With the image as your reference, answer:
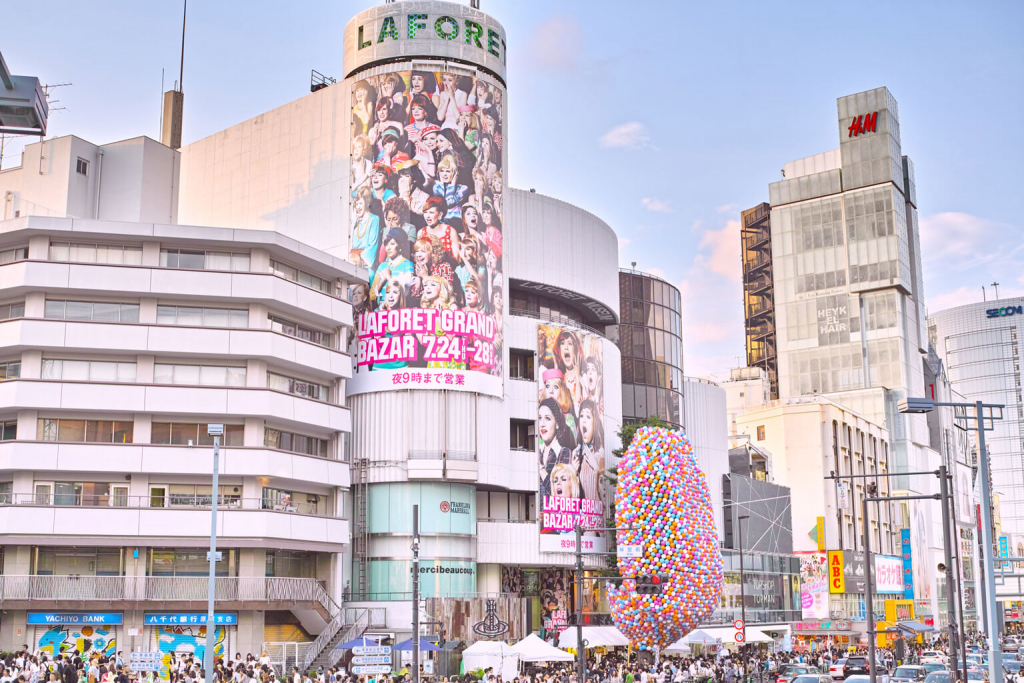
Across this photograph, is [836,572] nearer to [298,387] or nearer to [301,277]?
[298,387]

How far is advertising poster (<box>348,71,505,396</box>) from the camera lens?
63.6 meters

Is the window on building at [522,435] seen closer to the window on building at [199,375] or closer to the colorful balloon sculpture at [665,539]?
the colorful balloon sculpture at [665,539]

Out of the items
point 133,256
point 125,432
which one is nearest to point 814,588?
point 125,432

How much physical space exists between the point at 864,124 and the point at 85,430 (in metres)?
118

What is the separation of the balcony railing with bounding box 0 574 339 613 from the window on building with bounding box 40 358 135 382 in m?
9.35

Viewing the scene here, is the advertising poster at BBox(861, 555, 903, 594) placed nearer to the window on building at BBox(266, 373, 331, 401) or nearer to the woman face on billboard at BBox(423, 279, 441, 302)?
the woman face on billboard at BBox(423, 279, 441, 302)

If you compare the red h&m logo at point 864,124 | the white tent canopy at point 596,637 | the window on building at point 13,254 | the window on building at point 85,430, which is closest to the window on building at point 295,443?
the window on building at point 85,430

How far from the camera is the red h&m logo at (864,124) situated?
147 metres

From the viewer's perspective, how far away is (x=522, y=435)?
230ft

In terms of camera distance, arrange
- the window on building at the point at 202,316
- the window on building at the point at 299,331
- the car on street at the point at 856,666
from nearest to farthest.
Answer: the window on building at the point at 202,316 < the window on building at the point at 299,331 < the car on street at the point at 856,666

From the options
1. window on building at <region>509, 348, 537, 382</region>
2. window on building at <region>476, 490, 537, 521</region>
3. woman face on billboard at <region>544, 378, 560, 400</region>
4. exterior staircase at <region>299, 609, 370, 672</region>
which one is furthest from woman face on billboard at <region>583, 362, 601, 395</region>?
exterior staircase at <region>299, 609, 370, 672</region>

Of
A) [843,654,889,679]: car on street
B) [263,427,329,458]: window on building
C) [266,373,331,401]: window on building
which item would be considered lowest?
[843,654,889,679]: car on street

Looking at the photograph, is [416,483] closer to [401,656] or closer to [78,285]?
[401,656]

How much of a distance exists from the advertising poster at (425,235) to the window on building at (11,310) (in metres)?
17.5
